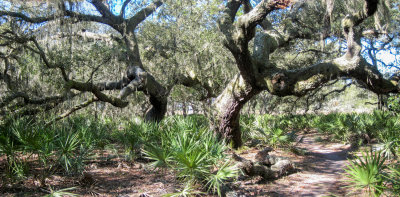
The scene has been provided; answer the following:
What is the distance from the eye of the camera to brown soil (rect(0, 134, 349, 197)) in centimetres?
478

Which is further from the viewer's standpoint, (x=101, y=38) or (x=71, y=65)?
(x=101, y=38)

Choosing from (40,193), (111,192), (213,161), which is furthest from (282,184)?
(40,193)

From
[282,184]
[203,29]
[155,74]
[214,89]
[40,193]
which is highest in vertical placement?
[203,29]

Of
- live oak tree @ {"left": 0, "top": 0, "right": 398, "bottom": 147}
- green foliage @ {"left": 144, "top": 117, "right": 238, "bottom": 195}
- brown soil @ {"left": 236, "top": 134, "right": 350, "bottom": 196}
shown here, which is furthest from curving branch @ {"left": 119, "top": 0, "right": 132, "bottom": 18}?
brown soil @ {"left": 236, "top": 134, "right": 350, "bottom": 196}

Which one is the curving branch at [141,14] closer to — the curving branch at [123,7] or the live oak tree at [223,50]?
the live oak tree at [223,50]

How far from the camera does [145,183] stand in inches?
216

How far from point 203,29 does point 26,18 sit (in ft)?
17.4

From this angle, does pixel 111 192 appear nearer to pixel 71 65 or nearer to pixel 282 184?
pixel 282 184

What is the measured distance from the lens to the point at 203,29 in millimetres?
8719

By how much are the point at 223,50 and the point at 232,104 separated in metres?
2.36

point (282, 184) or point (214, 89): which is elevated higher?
point (214, 89)

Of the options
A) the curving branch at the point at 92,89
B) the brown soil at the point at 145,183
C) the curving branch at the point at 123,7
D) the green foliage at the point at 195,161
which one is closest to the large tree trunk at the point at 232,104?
the brown soil at the point at 145,183

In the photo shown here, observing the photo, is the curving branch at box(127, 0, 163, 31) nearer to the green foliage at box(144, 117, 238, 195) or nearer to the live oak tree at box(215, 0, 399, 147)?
the live oak tree at box(215, 0, 399, 147)

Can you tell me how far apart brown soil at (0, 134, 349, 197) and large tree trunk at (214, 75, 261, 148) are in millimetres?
2209
